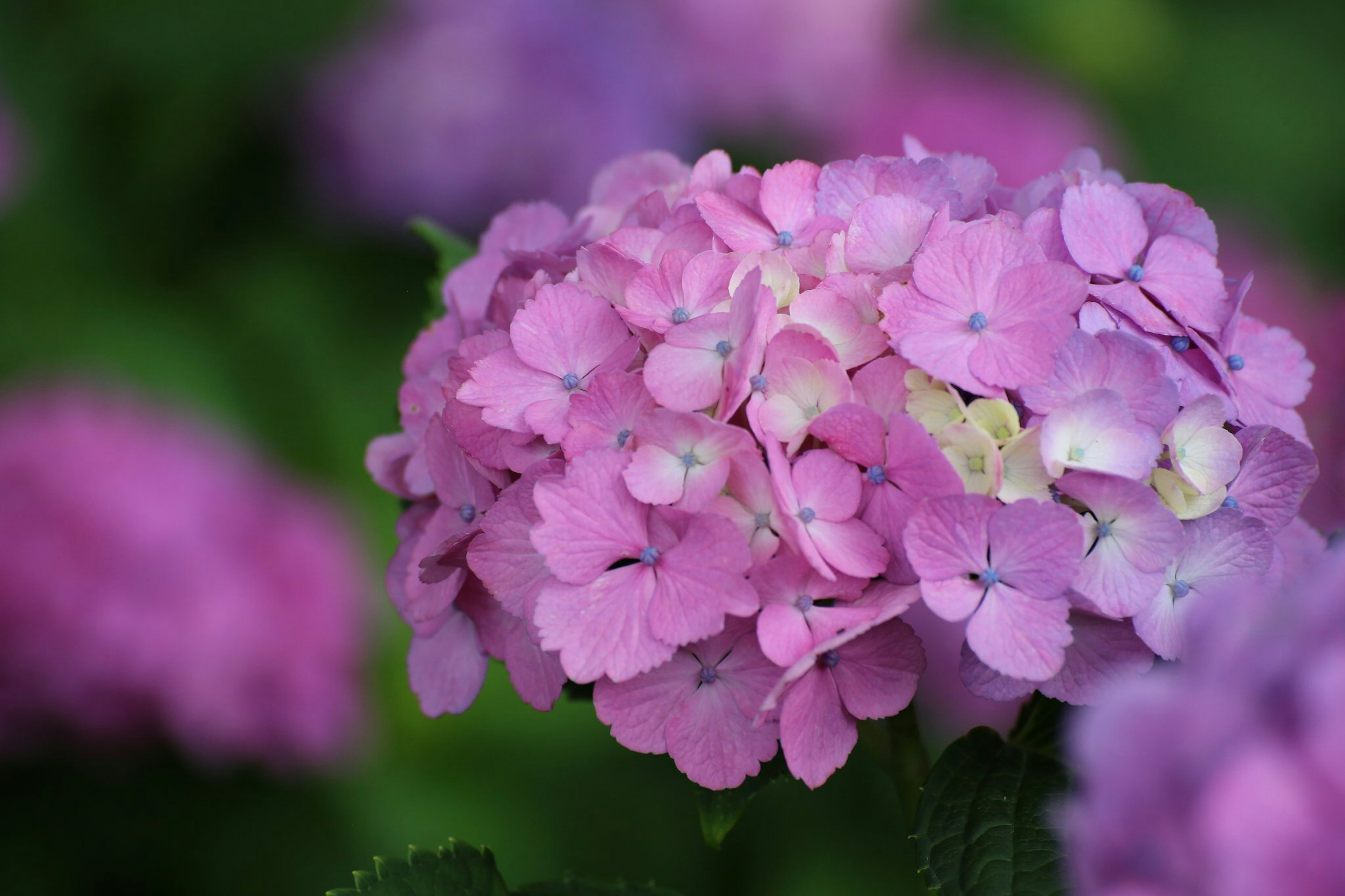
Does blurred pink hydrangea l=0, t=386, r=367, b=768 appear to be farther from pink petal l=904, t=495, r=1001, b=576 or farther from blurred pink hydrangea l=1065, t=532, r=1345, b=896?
blurred pink hydrangea l=1065, t=532, r=1345, b=896

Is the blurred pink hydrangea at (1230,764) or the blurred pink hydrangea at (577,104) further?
the blurred pink hydrangea at (577,104)

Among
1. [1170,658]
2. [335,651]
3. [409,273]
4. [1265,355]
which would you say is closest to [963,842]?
[1170,658]

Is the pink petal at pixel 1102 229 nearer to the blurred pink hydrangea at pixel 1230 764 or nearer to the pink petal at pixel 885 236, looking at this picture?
the pink petal at pixel 885 236

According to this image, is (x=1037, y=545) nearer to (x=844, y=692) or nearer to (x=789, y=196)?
(x=844, y=692)

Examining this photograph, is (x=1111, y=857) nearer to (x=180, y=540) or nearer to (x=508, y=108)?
(x=180, y=540)

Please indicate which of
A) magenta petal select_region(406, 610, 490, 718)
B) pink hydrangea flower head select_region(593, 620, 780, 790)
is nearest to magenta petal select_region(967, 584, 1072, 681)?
pink hydrangea flower head select_region(593, 620, 780, 790)

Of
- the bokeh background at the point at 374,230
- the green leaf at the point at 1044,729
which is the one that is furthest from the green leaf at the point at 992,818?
→ the bokeh background at the point at 374,230

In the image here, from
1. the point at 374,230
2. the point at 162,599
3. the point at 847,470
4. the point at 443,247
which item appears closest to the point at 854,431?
the point at 847,470

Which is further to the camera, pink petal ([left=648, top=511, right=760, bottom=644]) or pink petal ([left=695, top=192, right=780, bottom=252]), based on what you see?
pink petal ([left=695, top=192, right=780, bottom=252])
